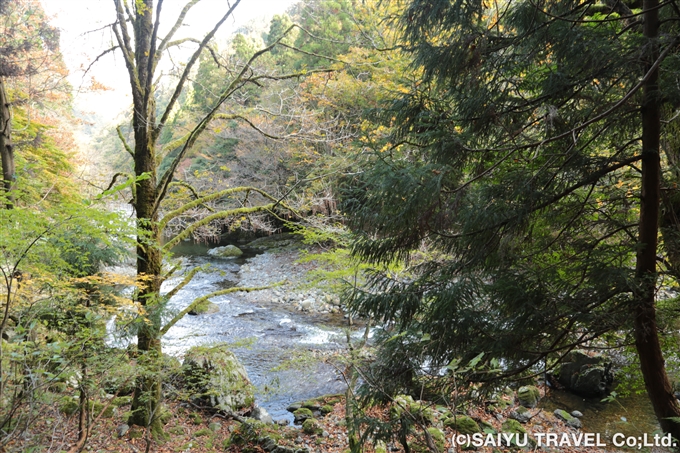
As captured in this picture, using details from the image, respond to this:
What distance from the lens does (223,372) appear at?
681cm

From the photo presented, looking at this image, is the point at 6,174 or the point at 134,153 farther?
the point at 6,174

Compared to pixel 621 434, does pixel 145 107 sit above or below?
above

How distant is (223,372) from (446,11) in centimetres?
621

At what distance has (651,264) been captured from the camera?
2.87m

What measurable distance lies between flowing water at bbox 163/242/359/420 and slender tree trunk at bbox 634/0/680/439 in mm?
3792

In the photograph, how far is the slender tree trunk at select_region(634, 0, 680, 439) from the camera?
2.77 meters

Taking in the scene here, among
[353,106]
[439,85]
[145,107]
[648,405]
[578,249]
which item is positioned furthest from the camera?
[353,106]

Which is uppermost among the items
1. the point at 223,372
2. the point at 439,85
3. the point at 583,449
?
the point at 439,85

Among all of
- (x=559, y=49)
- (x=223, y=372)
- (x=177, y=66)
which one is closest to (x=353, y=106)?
(x=177, y=66)

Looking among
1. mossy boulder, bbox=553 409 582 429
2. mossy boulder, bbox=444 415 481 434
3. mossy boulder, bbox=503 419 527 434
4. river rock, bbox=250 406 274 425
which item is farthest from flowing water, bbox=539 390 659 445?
river rock, bbox=250 406 274 425

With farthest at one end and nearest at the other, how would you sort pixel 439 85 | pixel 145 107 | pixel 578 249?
A: pixel 145 107
pixel 439 85
pixel 578 249

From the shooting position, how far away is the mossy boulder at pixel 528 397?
7.30 m

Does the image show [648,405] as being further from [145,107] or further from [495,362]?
[145,107]

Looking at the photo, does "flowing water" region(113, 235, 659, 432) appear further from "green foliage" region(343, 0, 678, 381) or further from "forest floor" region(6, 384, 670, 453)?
"green foliage" region(343, 0, 678, 381)
